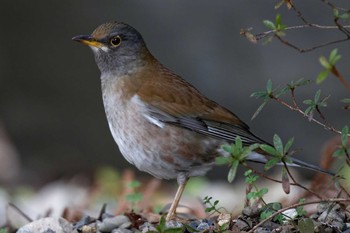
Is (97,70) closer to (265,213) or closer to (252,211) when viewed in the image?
(252,211)

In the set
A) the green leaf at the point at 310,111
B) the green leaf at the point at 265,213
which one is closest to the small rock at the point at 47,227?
the green leaf at the point at 265,213

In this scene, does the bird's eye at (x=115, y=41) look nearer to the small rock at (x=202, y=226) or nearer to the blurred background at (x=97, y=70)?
the small rock at (x=202, y=226)

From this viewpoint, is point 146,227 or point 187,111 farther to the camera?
point 187,111

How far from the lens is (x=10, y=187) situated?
33.5 feet

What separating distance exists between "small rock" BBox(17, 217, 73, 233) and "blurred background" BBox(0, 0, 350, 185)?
4045 millimetres

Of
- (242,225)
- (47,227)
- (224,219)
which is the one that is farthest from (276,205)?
(47,227)

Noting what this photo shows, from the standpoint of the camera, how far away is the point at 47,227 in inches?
215

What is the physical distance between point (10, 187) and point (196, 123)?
4.75 metres

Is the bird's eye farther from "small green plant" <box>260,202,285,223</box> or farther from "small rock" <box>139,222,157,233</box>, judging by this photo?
"small green plant" <box>260,202,285,223</box>

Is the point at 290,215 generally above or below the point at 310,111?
below

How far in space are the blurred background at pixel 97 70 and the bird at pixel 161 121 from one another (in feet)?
9.50

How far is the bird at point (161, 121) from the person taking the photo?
19.3 ft

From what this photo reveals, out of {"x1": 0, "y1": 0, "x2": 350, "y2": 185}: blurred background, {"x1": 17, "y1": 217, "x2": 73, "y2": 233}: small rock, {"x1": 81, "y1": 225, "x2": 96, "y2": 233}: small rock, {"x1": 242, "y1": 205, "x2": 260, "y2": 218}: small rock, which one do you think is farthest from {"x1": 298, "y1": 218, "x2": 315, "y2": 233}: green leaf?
{"x1": 0, "y1": 0, "x2": 350, "y2": 185}: blurred background

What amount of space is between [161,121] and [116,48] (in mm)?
776
